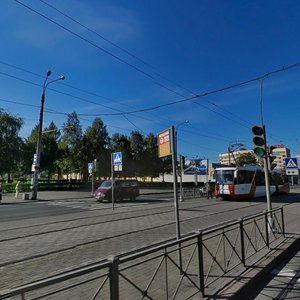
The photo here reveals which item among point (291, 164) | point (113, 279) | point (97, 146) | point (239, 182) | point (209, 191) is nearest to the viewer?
point (113, 279)

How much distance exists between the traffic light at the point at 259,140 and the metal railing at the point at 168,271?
308 centimetres

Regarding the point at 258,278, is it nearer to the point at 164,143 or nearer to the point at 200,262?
the point at 200,262

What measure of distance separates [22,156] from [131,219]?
128ft

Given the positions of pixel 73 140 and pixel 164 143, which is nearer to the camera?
pixel 164 143

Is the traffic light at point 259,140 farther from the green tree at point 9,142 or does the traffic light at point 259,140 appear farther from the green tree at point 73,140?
the green tree at point 73,140

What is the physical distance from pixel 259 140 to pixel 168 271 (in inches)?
295

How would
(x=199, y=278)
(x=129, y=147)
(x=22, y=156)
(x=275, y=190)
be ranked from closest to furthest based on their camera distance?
(x=199, y=278) → (x=275, y=190) → (x=22, y=156) → (x=129, y=147)

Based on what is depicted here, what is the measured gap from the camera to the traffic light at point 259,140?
38.8 ft

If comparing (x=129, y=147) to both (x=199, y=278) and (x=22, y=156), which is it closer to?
(x=22, y=156)

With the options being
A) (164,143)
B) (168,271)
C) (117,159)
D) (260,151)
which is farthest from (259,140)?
(117,159)

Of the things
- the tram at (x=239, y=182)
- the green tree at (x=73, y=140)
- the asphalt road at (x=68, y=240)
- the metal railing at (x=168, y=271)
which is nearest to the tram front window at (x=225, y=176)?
the tram at (x=239, y=182)

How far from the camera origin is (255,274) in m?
6.73

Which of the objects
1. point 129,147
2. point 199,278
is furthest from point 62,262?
point 129,147

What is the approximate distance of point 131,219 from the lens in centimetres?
1689
